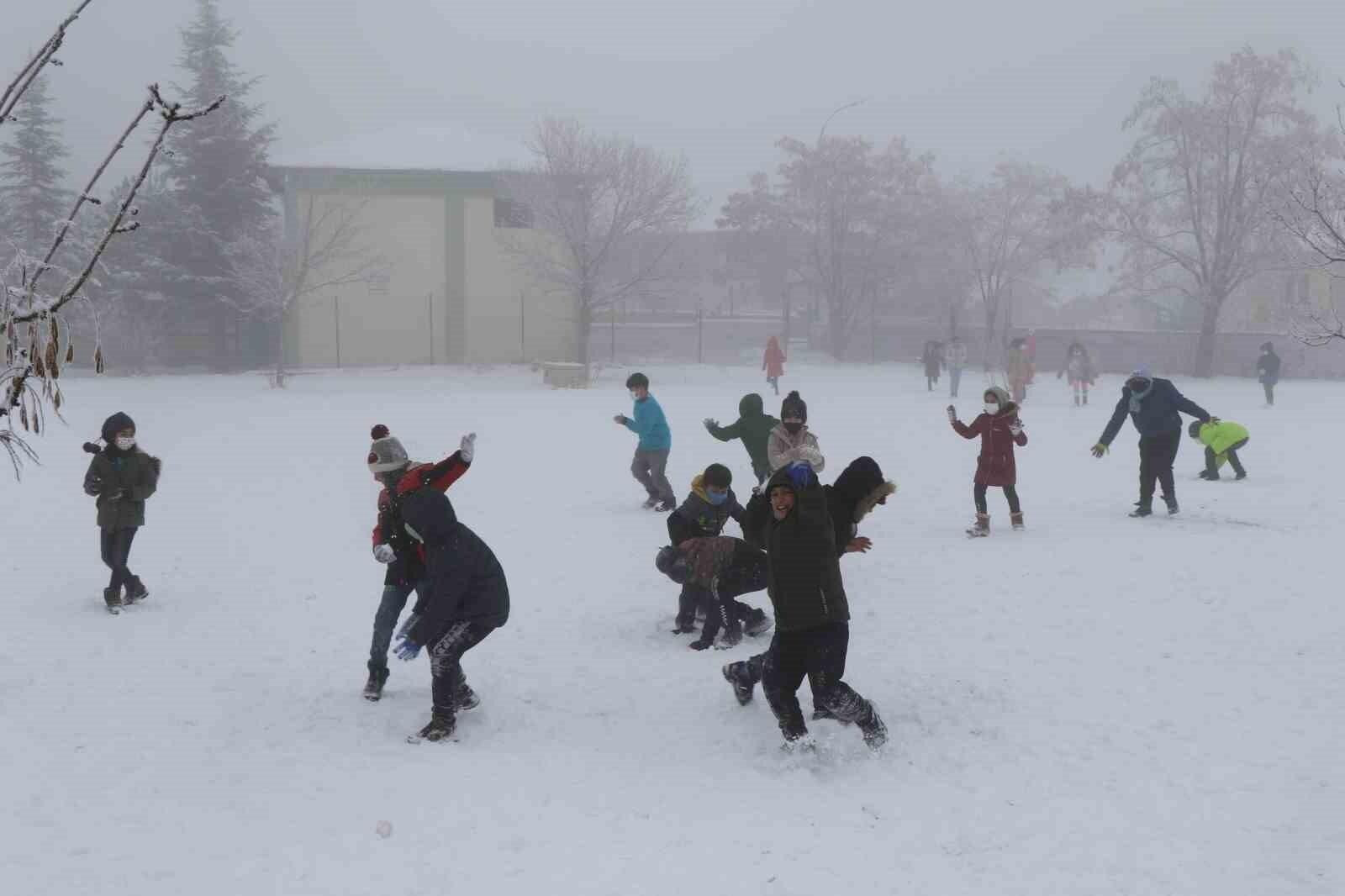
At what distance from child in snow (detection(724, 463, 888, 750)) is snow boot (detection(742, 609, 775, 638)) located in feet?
6.74

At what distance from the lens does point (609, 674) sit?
25.6 feet

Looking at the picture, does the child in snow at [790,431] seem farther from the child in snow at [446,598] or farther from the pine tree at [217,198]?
the pine tree at [217,198]

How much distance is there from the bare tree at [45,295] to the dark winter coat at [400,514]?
327cm

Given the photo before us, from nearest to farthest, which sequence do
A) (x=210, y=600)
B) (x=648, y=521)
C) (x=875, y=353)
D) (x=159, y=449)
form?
(x=210, y=600), (x=648, y=521), (x=159, y=449), (x=875, y=353)

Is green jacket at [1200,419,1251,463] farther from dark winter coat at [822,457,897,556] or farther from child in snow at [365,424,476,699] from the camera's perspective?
child in snow at [365,424,476,699]

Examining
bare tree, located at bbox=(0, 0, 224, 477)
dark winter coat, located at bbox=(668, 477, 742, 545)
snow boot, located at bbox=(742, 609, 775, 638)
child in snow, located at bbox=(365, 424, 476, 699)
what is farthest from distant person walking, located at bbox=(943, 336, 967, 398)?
bare tree, located at bbox=(0, 0, 224, 477)

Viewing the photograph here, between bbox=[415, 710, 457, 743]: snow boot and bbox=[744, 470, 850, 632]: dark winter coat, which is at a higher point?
bbox=[744, 470, 850, 632]: dark winter coat

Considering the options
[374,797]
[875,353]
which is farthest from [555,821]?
[875,353]

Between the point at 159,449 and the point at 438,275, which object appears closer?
the point at 159,449

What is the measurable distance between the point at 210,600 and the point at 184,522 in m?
3.95

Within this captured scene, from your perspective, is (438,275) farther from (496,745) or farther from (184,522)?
(496,745)

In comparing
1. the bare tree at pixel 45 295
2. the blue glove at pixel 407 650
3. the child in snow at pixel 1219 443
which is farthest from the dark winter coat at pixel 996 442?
the bare tree at pixel 45 295

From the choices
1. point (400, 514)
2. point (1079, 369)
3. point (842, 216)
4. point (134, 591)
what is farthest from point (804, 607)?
point (842, 216)

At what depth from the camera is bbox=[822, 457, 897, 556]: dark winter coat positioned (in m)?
6.36
